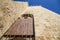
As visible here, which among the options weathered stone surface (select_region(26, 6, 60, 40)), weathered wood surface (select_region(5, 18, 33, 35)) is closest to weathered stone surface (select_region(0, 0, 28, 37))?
weathered wood surface (select_region(5, 18, 33, 35))

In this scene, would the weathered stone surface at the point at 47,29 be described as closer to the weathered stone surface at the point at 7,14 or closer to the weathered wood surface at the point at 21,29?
the weathered wood surface at the point at 21,29

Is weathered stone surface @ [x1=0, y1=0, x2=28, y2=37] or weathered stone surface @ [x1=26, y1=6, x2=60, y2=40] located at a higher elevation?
weathered stone surface @ [x1=0, y1=0, x2=28, y2=37]

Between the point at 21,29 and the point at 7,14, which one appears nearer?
the point at 21,29

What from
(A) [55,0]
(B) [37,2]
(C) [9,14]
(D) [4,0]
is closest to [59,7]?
(A) [55,0]

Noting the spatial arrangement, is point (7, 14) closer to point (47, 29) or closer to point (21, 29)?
point (21, 29)

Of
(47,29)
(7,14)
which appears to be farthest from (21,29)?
(7,14)

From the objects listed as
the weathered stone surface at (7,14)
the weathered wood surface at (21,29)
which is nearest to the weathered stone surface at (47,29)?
the weathered wood surface at (21,29)

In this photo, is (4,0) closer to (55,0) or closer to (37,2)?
(37,2)

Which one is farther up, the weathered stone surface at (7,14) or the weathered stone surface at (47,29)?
the weathered stone surface at (7,14)

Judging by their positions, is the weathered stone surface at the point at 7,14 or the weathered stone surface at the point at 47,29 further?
the weathered stone surface at the point at 7,14

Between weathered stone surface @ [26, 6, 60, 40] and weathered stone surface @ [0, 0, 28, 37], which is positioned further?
weathered stone surface @ [0, 0, 28, 37]

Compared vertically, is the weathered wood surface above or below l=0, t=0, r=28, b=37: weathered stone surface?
below

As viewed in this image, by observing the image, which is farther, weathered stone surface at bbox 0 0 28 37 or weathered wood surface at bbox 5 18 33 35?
weathered stone surface at bbox 0 0 28 37

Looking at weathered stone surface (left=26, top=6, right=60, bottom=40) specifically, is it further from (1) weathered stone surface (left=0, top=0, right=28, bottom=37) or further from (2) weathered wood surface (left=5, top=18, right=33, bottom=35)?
(1) weathered stone surface (left=0, top=0, right=28, bottom=37)
